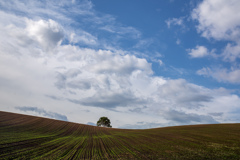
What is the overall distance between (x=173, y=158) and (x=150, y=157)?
334 centimetres

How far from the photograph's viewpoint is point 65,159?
68.3ft

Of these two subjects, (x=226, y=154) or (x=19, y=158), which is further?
(x=226, y=154)

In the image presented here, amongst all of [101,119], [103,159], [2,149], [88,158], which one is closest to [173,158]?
[103,159]

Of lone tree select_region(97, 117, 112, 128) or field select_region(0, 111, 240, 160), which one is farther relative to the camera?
lone tree select_region(97, 117, 112, 128)

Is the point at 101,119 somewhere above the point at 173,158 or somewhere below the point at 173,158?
above

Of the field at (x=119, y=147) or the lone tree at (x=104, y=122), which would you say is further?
the lone tree at (x=104, y=122)

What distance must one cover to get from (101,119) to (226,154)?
4063 inches

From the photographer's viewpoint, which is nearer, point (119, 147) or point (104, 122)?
point (119, 147)

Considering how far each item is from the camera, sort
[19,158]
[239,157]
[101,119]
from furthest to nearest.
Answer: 1. [101,119]
2. [239,157]
3. [19,158]

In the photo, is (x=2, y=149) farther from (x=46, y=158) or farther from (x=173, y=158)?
(x=173, y=158)

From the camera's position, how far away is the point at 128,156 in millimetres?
23219

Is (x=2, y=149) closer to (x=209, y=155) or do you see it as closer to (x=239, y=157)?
(x=209, y=155)

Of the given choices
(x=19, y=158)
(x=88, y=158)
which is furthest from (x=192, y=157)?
(x=19, y=158)

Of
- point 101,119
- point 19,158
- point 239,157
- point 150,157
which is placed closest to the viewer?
point 19,158
